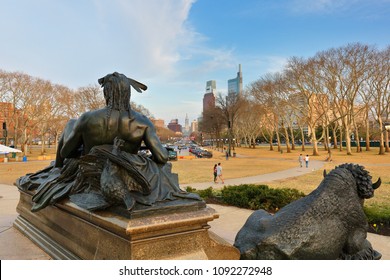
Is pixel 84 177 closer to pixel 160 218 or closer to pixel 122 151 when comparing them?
pixel 122 151

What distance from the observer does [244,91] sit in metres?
60.0

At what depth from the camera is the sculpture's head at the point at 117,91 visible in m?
3.74

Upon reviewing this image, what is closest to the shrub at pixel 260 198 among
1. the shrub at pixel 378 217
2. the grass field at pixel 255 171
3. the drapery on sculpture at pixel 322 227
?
the shrub at pixel 378 217

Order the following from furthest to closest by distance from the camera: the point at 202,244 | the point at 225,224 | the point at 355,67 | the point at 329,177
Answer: the point at 355,67, the point at 225,224, the point at 329,177, the point at 202,244

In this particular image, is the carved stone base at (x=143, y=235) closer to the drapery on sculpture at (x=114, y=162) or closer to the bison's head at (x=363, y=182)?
the drapery on sculpture at (x=114, y=162)

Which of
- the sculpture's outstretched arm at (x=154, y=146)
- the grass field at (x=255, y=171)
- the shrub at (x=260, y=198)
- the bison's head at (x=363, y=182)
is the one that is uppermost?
the sculpture's outstretched arm at (x=154, y=146)

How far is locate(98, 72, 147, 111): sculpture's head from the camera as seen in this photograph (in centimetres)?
374

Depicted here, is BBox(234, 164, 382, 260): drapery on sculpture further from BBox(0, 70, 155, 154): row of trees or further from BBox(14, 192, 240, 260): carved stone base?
BBox(0, 70, 155, 154): row of trees

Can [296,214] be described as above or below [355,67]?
below

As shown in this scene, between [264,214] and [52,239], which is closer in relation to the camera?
[264,214]

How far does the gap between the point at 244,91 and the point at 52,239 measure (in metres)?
58.2

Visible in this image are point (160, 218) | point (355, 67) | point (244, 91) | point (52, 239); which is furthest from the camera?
point (244, 91)

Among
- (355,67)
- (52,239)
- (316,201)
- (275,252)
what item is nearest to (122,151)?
(52,239)

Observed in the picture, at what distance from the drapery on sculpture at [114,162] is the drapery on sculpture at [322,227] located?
91cm
